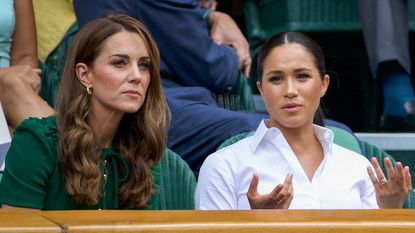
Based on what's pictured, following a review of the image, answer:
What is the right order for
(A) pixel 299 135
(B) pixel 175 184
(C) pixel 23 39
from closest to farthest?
(A) pixel 299 135 → (B) pixel 175 184 → (C) pixel 23 39

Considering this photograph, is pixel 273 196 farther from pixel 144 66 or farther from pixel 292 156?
pixel 144 66

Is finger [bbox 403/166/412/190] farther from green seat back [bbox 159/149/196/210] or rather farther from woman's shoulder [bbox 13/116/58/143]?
woman's shoulder [bbox 13/116/58/143]

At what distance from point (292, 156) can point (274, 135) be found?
93 millimetres

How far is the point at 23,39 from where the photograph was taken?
5102 mm

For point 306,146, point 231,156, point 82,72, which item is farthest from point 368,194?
point 82,72

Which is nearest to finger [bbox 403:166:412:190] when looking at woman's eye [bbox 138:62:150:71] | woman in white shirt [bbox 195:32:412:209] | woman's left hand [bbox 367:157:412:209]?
woman's left hand [bbox 367:157:412:209]

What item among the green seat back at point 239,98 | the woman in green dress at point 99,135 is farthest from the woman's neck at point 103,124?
the green seat back at point 239,98

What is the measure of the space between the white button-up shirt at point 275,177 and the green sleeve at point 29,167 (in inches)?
21.9

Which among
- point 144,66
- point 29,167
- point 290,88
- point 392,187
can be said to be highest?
point 144,66

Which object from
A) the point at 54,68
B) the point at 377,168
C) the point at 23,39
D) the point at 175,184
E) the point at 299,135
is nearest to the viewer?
the point at 377,168

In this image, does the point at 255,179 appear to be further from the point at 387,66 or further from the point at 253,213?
the point at 387,66

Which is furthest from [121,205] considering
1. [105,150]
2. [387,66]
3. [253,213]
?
[387,66]

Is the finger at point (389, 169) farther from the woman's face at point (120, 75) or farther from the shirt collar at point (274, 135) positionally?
the woman's face at point (120, 75)

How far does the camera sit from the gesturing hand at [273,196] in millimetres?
3559
